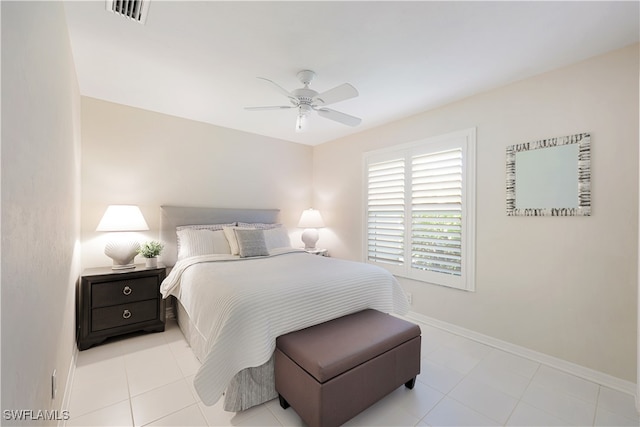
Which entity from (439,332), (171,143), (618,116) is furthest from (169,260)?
(618,116)

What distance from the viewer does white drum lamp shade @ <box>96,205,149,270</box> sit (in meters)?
2.74

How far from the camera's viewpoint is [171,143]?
136 inches

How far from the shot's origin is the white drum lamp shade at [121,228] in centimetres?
274

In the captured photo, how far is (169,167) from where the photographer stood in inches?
135

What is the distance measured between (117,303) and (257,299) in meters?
1.84

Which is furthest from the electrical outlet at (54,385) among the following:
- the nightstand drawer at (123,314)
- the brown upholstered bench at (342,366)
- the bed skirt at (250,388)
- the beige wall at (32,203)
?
the nightstand drawer at (123,314)

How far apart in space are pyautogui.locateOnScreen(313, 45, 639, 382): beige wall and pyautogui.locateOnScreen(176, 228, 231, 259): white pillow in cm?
252

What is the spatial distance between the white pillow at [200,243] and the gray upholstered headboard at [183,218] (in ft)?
0.49

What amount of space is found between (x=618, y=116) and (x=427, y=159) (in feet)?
5.03

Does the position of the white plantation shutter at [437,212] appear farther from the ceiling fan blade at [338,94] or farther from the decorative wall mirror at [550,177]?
the ceiling fan blade at [338,94]

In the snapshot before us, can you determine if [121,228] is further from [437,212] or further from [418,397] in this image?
[437,212]

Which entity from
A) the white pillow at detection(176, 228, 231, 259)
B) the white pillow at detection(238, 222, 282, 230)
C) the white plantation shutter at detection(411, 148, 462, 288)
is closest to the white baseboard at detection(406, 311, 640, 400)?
the white plantation shutter at detection(411, 148, 462, 288)

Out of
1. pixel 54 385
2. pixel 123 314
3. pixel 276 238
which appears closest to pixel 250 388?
pixel 54 385

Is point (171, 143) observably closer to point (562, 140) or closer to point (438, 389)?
point (438, 389)
